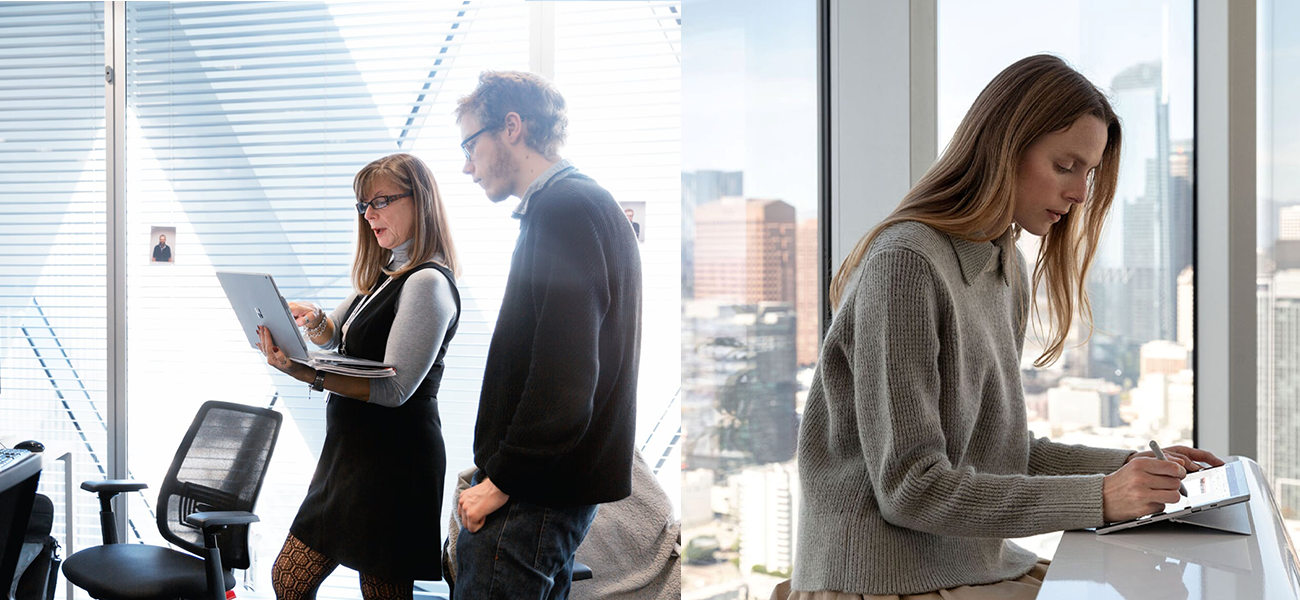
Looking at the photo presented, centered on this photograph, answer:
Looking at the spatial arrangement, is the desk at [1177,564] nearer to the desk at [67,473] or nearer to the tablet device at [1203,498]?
the tablet device at [1203,498]

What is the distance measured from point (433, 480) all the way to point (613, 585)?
0.53 metres

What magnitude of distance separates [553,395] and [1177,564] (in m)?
0.91

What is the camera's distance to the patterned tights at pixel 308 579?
1.98m

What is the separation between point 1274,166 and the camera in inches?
76.8

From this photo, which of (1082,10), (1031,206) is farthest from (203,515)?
(1082,10)

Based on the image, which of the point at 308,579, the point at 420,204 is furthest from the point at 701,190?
the point at 308,579

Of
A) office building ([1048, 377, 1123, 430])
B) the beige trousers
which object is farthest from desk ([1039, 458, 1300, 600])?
office building ([1048, 377, 1123, 430])

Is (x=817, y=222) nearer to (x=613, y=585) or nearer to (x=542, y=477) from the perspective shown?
(x=542, y=477)

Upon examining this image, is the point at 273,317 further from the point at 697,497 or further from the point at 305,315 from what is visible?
the point at 697,497

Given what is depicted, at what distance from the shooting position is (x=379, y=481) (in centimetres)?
197

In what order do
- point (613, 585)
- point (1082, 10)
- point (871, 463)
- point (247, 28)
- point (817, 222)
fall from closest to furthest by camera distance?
point (871, 463)
point (817, 222)
point (1082, 10)
point (613, 585)
point (247, 28)

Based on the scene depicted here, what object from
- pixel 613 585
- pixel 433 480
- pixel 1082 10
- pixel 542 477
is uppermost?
pixel 1082 10

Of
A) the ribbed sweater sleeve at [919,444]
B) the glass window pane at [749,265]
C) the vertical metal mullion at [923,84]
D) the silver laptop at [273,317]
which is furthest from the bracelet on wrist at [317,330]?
the ribbed sweater sleeve at [919,444]

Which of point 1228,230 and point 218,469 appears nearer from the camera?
point 1228,230
